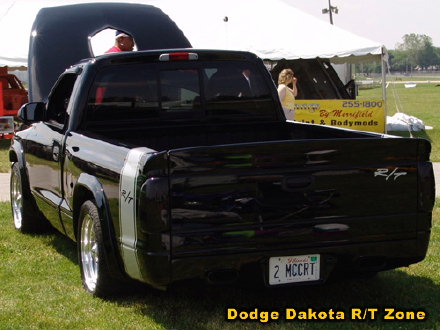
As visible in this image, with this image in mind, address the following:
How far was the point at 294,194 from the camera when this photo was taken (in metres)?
5.01

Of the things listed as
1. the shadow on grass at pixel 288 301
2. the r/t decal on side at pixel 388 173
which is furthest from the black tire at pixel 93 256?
the r/t decal on side at pixel 388 173

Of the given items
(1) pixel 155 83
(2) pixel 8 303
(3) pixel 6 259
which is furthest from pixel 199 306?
(3) pixel 6 259

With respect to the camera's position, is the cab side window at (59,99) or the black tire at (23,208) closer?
the cab side window at (59,99)

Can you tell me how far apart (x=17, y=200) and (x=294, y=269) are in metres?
4.27

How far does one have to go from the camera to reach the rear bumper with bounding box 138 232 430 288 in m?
4.85

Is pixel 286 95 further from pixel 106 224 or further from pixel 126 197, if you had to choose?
pixel 126 197

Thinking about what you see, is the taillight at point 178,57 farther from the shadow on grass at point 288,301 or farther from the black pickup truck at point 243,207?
the shadow on grass at point 288,301

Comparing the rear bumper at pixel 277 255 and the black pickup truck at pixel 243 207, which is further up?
the black pickup truck at pixel 243 207

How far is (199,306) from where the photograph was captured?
5703mm

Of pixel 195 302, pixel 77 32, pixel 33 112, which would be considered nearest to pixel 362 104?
pixel 77 32

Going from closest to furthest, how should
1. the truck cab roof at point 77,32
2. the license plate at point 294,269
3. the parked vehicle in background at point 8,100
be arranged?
the license plate at point 294,269 → the truck cab roof at point 77,32 → the parked vehicle in background at point 8,100

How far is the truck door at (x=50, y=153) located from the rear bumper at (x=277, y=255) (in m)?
2.06

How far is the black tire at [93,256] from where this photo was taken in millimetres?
5557

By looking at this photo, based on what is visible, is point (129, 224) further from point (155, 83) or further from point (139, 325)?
point (155, 83)
